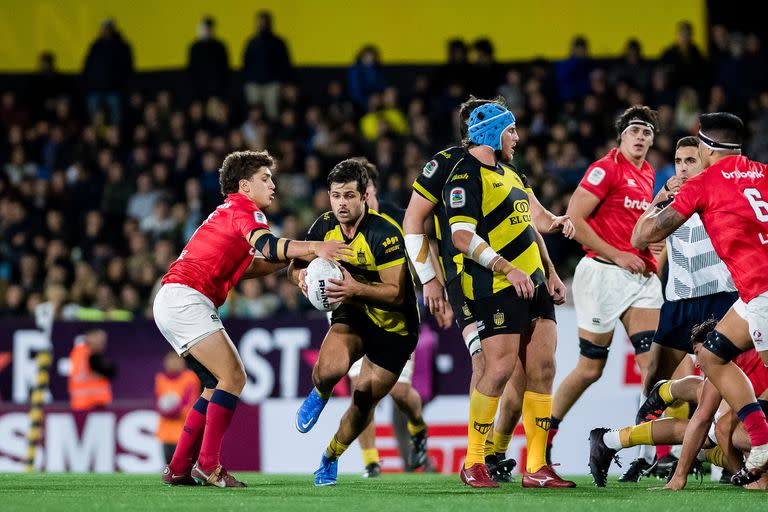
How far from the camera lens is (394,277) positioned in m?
8.82

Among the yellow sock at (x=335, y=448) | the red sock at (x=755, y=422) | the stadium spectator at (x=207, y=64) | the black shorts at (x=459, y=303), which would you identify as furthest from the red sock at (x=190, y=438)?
the stadium spectator at (x=207, y=64)

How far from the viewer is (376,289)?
869cm

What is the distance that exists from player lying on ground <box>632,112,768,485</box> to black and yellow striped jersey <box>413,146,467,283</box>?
143 cm

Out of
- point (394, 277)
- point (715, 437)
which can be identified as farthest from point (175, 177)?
point (715, 437)

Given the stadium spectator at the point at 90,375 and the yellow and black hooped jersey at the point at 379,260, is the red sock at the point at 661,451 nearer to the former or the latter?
the yellow and black hooped jersey at the point at 379,260

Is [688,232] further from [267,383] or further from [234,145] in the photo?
[234,145]

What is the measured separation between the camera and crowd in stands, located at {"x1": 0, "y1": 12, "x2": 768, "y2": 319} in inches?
629

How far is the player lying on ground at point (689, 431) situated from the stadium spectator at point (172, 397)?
246 inches

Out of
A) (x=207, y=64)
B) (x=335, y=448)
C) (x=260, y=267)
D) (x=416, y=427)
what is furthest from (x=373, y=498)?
(x=207, y=64)

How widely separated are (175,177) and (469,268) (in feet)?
34.6

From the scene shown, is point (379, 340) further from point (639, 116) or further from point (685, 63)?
point (685, 63)

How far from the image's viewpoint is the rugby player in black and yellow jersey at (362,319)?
28.8ft

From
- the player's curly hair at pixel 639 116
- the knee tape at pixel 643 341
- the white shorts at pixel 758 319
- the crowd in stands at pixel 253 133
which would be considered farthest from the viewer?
the crowd in stands at pixel 253 133

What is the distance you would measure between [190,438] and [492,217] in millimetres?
2653
